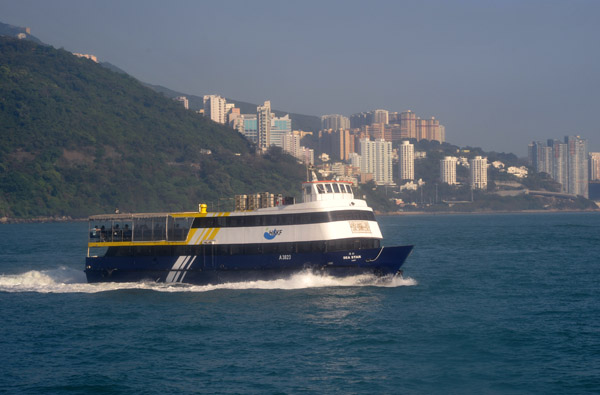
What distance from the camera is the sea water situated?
19516mm

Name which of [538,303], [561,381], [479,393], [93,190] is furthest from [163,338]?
[93,190]

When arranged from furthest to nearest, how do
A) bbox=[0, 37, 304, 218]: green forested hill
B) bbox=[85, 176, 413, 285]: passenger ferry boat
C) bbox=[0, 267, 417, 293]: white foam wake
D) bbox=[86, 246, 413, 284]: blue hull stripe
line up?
bbox=[0, 37, 304, 218]: green forested hill → bbox=[0, 267, 417, 293]: white foam wake → bbox=[85, 176, 413, 285]: passenger ferry boat → bbox=[86, 246, 413, 284]: blue hull stripe

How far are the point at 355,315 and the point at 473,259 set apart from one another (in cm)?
2777

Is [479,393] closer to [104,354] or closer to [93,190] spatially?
Result: [104,354]

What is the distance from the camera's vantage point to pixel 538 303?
100 ft

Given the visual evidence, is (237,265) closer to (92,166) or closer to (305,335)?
(305,335)

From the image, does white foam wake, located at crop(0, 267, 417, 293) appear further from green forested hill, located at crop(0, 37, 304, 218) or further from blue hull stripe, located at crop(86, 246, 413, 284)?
green forested hill, located at crop(0, 37, 304, 218)

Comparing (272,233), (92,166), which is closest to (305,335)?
(272,233)

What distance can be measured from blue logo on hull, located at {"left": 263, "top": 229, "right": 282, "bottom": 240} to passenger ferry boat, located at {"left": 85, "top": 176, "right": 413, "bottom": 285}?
0.17ft

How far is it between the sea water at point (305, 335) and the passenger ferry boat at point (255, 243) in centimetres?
73

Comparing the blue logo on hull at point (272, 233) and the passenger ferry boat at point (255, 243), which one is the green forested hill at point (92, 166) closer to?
the passenger ferry boat at point (255, 243)

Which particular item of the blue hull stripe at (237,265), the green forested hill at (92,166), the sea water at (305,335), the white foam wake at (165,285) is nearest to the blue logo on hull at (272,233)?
the blue hull stripe at (237,265)

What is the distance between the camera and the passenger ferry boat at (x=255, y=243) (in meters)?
33.0

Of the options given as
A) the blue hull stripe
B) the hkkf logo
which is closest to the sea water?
the blue hull stripe
